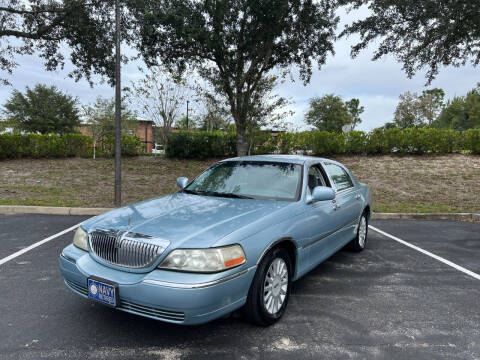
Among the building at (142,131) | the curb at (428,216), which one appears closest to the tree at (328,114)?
the building at (142,131)

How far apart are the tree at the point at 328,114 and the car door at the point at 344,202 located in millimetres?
47288

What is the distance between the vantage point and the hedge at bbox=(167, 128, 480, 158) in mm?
16312

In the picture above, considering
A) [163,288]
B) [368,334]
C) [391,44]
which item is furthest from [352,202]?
[391,44]

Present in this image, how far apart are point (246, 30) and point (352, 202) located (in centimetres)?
748

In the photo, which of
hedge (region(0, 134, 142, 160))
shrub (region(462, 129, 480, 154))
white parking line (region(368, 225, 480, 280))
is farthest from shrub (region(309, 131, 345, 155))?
white parking line (region(368, 225, 480, 280))

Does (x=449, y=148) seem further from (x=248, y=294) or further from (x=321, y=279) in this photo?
(x=248, y=294)

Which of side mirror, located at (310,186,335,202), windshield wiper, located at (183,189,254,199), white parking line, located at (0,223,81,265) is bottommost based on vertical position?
white parking line, located at (0,223,81,265)

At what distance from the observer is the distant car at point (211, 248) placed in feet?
7.91

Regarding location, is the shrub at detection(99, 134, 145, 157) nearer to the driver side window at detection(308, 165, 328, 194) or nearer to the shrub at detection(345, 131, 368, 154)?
the shrub at detection(345, 131, 368, 154)

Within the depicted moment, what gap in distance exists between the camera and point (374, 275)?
437 centimetres

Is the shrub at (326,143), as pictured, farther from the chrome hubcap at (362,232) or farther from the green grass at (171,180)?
the chrome hubcap at (362,232)

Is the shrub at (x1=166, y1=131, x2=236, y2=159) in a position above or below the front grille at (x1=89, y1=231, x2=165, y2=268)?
above

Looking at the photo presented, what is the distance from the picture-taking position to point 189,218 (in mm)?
2895

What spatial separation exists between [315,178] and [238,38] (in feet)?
25.6
